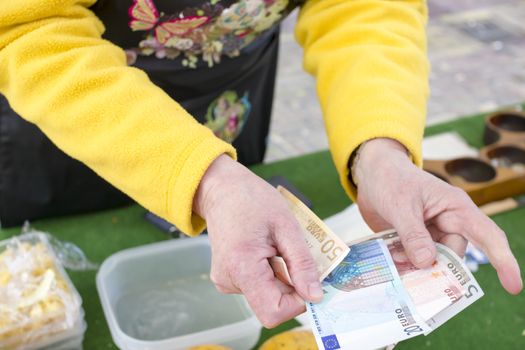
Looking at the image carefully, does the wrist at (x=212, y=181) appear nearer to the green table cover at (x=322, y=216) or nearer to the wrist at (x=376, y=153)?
the wrist at (x=376, y=153)

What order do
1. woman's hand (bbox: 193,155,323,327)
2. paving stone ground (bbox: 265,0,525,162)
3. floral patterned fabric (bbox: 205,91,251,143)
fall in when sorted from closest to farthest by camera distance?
woman's hand (bbox: 193,155,323,327), floral patterned fabric (bbox: 205,91,251,143), paving stone ground (bbox: 265,0,525,162)

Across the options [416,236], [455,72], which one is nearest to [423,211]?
[416,236]

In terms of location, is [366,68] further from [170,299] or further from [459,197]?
[170,299]

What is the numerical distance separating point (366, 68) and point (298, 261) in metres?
0.34

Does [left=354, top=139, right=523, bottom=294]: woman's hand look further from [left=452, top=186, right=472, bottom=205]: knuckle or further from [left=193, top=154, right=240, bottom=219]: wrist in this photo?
[left=193, top=154, right=240, bottom=219]: wrist

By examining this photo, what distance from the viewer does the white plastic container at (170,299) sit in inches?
33.7

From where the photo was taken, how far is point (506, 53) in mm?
2971

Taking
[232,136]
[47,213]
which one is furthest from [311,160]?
[47,213]

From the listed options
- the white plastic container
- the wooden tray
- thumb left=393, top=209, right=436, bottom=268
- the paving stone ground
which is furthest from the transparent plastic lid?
the paving stone ground

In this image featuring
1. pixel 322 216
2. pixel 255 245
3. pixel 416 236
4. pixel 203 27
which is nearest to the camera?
pixel 255 245

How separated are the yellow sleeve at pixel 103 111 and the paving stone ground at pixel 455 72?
1.60 m

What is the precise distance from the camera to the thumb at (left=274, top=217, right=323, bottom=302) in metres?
0.61

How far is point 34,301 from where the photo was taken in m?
0.81

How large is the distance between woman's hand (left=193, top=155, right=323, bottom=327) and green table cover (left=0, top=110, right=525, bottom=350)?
0.29m
